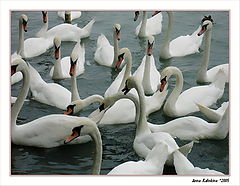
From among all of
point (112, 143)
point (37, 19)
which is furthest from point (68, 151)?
point (37, 19)

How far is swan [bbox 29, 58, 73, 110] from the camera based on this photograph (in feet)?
32.4

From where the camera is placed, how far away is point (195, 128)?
8.78m

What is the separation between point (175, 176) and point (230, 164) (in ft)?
3.05

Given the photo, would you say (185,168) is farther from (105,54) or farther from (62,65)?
(105,54)

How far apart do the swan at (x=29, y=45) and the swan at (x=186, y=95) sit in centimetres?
316

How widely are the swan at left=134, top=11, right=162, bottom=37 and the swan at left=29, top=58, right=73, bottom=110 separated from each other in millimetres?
3007

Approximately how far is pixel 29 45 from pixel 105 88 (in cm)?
203

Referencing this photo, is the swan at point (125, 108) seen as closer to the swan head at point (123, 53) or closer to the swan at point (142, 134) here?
the swan at point (142, 134)

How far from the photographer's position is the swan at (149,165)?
7527 millimetres

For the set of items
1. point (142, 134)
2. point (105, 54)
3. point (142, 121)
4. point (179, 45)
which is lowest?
point (142, 134)

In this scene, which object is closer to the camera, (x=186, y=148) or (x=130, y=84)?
(x=186, y=148)

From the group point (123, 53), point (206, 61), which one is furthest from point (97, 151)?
point (206, 61)

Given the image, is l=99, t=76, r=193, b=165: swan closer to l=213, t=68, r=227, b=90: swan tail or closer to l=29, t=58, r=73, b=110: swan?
l=29, t=58, r=73, b=110: swan

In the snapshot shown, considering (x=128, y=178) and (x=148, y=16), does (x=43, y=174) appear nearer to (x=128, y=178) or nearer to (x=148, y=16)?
(x=128, y=178)
